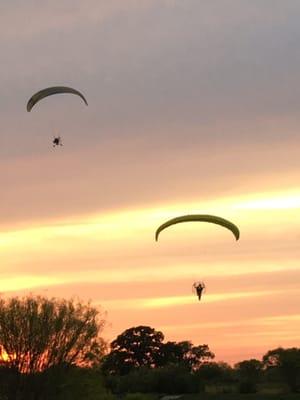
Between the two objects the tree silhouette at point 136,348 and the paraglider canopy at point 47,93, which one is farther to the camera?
the tree silhouette at point 136,348

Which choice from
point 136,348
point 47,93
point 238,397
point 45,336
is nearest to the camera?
point 47,93

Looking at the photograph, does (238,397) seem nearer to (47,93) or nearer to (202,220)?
(202,220)

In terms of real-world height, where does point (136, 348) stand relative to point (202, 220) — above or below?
above

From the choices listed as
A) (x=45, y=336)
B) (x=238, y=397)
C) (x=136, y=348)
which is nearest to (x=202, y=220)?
(x=45, y=336)

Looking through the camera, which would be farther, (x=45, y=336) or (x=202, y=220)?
(x=45, y=336)

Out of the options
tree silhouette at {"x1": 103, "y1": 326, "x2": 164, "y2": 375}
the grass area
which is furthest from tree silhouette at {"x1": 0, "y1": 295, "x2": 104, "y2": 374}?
tree silhouette at {"x1": 103, "y1": 326, "x2": 164, "y2": 375}

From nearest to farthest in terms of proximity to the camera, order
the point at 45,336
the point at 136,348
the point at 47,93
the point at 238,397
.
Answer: the point at 47,93 → the point at 45,336 → the point at 238,397 → the point at 136,348

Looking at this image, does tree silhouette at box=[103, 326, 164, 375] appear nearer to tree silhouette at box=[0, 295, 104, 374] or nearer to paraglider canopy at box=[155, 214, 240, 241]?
tree silhouette at box=[0, 295, 104, 374]

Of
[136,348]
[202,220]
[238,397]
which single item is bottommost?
[202,220]

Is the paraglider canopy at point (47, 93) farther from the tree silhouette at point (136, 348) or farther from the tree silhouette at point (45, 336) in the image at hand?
the tree silhouette at point (136, 348)

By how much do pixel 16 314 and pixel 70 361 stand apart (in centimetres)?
419

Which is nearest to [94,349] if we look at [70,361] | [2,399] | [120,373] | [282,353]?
[70,361]

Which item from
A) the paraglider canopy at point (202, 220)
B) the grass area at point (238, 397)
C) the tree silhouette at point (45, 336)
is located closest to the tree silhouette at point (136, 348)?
the grass area at point (238, 397)

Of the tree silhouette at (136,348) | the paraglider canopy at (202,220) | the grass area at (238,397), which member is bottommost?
the paraglider canopy at (202,220)
